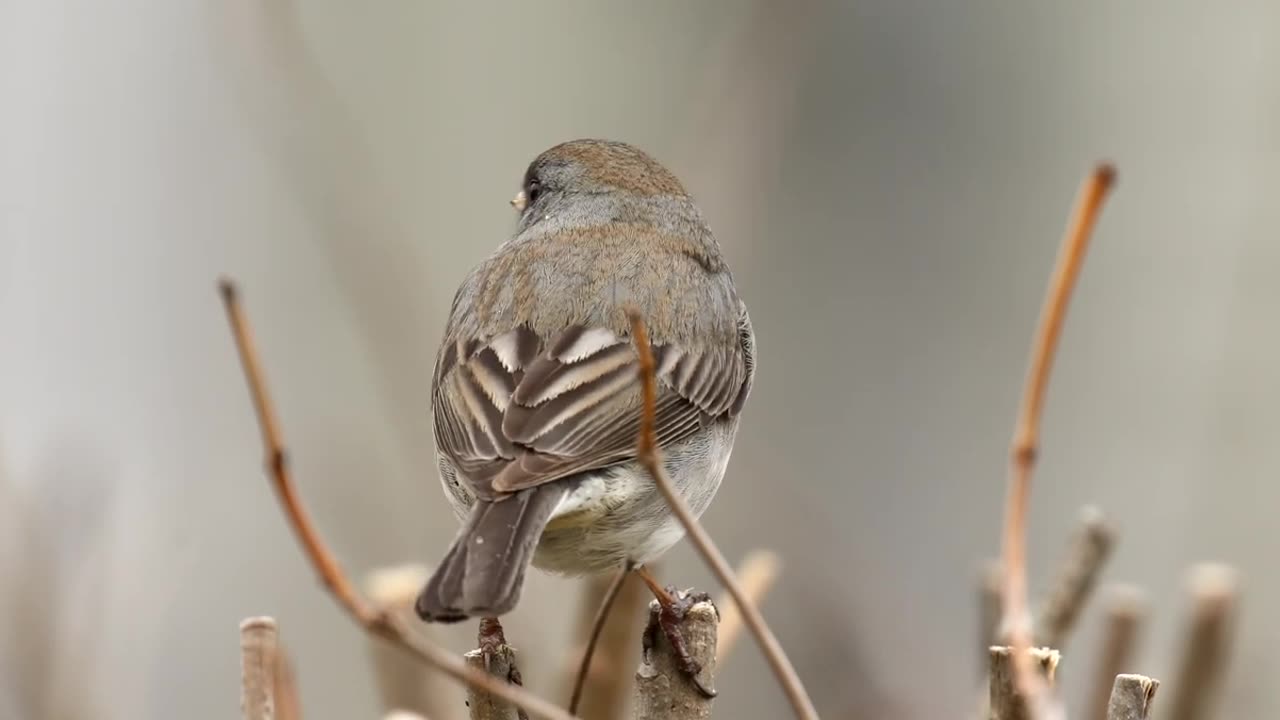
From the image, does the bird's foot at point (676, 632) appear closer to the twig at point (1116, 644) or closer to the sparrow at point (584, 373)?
the sparrow at point (584, 373)

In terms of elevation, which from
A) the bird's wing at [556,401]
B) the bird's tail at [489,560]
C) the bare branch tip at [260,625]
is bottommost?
the bare branch tip at [260,625]

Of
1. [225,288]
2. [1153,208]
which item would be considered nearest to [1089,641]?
[1153,208]

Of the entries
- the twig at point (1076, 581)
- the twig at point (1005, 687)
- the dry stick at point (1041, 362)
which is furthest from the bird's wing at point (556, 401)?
the dry stick at point (1041, 362)

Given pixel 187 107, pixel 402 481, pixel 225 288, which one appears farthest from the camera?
pixel 187 107

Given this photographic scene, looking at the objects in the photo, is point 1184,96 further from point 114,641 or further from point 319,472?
point 114,641

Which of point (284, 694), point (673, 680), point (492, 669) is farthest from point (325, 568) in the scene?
point (492, 669)

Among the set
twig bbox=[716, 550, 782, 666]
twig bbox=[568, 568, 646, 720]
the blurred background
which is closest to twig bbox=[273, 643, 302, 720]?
twig bbox=[568, 568, 646, 720]
